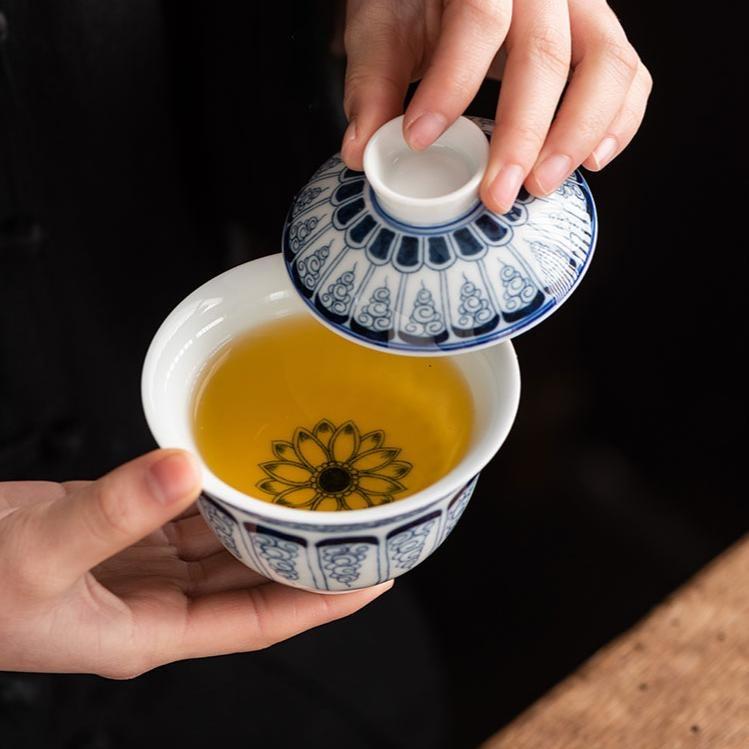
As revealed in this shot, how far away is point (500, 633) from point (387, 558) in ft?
3.77

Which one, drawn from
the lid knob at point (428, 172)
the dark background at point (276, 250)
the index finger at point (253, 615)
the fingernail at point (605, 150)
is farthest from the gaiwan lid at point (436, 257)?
the dark background at point (276, 250)

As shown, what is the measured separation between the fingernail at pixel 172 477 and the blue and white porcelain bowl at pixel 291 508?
0.04 m

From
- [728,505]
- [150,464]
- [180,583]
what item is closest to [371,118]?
[150,464]

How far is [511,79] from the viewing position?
79 centimetres

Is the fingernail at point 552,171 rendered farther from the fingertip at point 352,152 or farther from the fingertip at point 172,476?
the fingertip at point 172,476

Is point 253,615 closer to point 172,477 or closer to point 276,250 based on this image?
point 172,477

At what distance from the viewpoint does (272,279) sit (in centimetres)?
91

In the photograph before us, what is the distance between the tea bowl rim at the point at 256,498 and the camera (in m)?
0.68

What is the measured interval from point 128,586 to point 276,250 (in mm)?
611

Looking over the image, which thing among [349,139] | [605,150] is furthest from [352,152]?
[605,150]

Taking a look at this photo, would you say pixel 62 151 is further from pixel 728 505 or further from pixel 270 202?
pixel 728 505

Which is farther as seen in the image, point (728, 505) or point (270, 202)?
point (728, 505)

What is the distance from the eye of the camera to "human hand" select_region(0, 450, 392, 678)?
2.14ft

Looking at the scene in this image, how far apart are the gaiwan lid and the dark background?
48 centimetres
